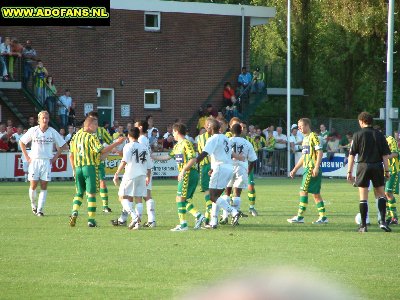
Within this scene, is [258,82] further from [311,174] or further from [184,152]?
[184,152]

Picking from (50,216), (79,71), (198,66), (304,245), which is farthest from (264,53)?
(304,245)

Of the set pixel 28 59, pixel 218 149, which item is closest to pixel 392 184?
pixel 218 149

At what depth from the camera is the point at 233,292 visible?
1.27m

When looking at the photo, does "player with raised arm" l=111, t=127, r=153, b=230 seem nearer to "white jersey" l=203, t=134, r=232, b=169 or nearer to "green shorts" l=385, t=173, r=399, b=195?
"white jersey" l=203, t=134, r=232, b=169

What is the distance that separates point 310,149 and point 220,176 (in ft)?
8.39

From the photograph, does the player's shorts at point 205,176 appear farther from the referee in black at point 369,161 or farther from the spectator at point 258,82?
the spectator at point 258,82

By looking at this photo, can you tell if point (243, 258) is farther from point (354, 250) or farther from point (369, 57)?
point (369, 57)

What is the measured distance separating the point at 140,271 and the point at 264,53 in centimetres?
4976

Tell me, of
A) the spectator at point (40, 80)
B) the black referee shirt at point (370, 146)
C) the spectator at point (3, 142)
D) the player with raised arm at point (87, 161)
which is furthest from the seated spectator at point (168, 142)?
the black referee shirt at point (370, 146)

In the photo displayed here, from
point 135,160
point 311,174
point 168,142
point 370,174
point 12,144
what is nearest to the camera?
point 370,174

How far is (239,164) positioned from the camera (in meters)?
18.0

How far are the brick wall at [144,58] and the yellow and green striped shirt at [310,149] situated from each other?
80.0 ft

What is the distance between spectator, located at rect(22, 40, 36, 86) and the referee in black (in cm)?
2449

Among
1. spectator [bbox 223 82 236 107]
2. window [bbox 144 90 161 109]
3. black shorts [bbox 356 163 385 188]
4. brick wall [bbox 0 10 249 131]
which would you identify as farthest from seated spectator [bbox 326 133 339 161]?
black shorts [bbox 356 163 385 188]
